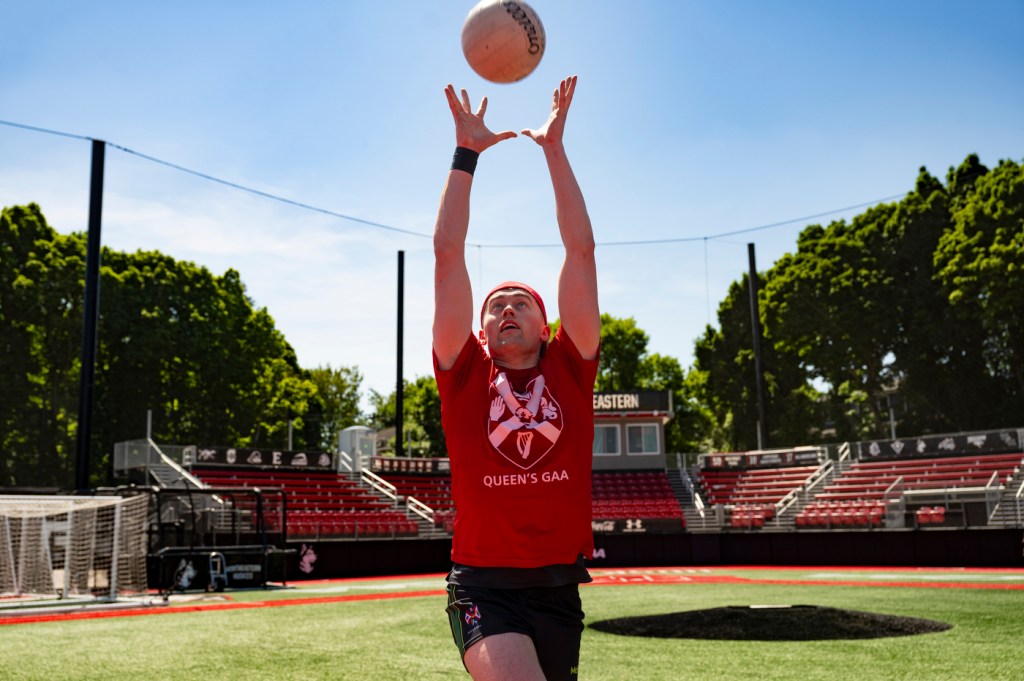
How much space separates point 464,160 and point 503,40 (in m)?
0.90

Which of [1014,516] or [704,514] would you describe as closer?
[1014,516]

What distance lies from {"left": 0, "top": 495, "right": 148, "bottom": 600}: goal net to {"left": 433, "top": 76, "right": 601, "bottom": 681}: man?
15.9 m

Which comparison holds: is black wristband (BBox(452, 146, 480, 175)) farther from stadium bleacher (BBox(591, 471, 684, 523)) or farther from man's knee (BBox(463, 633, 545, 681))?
stadium bleacher (BBox(591, 471, 684, 523))

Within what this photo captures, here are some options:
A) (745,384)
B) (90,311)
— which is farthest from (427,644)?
(745,384)

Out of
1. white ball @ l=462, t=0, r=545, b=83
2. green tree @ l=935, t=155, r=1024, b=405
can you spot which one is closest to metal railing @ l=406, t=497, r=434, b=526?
green tree @ l=935, t=155, r=1024, b=405

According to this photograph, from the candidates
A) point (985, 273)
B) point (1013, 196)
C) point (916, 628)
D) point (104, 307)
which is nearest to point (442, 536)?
point (916, 628)

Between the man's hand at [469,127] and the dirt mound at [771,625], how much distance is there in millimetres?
7831

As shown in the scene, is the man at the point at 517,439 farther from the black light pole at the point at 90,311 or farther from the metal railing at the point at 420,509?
the metal railing at the point at 420,509

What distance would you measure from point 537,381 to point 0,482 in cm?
4560

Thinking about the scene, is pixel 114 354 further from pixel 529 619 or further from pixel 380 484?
pixel 529 619

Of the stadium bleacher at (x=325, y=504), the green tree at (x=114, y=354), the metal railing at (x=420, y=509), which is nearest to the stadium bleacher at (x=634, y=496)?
the metal railing at (x=420, y=509)

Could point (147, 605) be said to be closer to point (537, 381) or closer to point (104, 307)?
point (537, 381)

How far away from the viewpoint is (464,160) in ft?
12.5

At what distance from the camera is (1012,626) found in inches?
417
